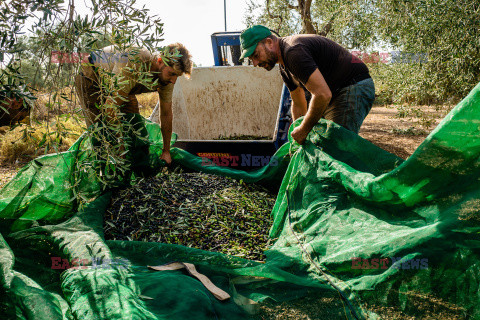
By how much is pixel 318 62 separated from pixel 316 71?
549mm

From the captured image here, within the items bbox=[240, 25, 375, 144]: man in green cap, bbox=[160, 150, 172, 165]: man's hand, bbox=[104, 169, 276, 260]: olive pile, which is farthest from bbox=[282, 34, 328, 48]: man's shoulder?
bbox=[160, 150, 172, 165]: man's hand

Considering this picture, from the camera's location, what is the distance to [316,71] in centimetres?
303

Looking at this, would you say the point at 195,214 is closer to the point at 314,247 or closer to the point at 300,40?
the point at 314,247

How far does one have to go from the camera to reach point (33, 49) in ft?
6.11

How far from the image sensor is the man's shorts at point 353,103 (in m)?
3.60

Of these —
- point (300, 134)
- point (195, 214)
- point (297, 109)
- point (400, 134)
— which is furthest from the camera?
point (400, 134)

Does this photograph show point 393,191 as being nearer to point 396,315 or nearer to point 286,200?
point 396,315

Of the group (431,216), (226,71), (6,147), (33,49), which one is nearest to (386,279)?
(431,216)

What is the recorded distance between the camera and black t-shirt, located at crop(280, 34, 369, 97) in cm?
308

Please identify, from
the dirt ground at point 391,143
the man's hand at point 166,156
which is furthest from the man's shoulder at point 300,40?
the dirt ground at point 391,143

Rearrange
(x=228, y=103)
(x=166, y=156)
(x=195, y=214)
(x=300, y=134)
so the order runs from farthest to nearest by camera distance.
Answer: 1. (x=228, y=103)
2. (x=166, y=156)
3. (x=195, y=214)
4. (x=300, y=134)

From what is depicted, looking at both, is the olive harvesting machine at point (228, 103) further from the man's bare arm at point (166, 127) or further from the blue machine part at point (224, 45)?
the man's bare arm at point (166, 127)

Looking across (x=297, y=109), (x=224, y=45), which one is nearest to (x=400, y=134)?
(x=224, y=45)

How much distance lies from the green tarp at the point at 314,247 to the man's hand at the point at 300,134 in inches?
5.9
